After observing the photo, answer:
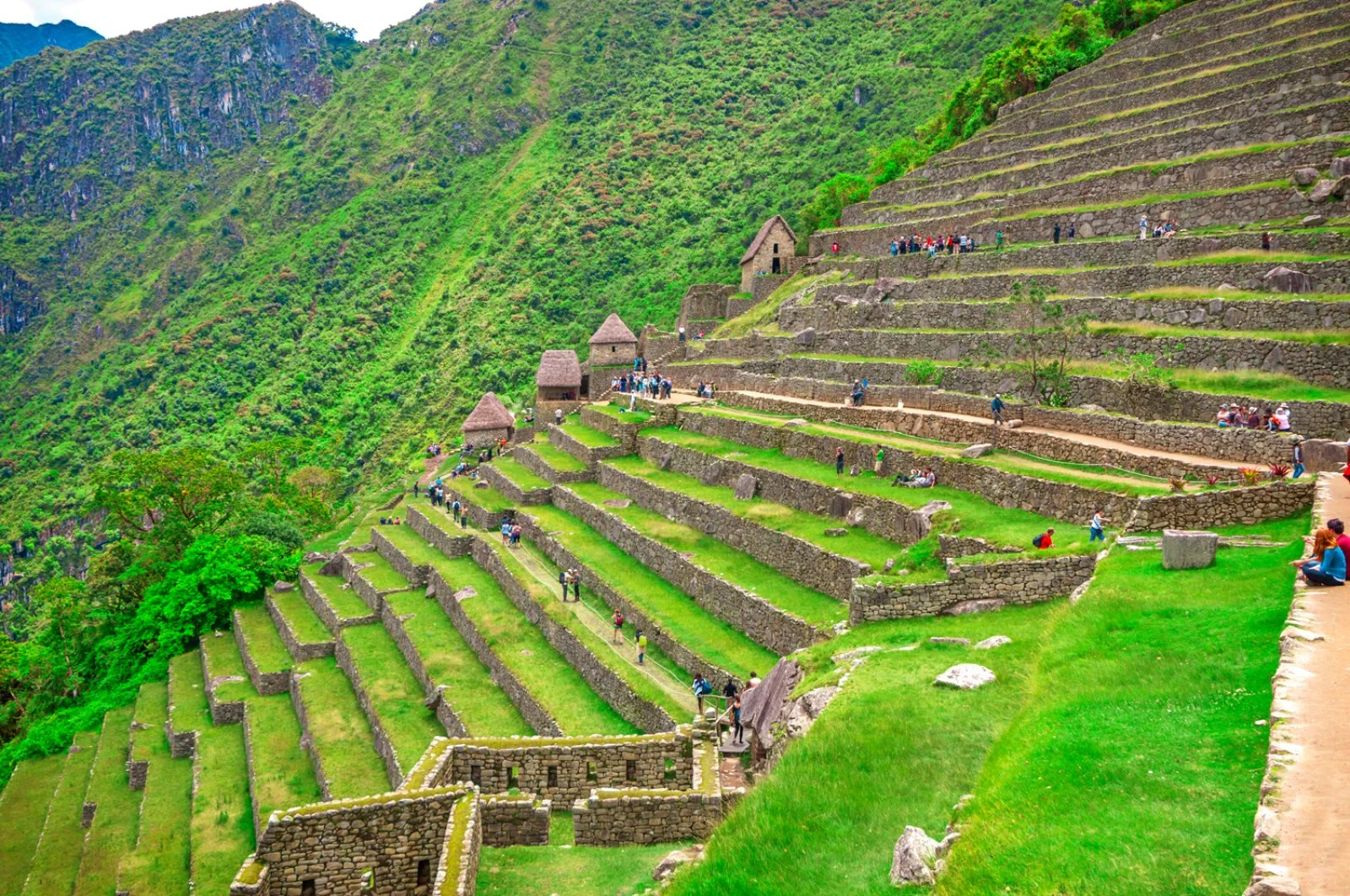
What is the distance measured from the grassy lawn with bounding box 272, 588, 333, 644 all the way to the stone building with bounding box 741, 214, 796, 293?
84.5ft

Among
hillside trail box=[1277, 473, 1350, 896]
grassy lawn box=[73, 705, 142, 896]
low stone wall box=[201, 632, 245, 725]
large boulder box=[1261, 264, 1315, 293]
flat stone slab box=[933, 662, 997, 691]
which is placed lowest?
grassy lawn box=[73, 705, 142, 896]

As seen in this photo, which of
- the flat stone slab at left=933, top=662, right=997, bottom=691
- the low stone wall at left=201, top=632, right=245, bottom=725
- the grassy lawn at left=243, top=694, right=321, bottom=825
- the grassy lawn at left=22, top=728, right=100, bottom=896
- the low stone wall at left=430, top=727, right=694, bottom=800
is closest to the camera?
the flat stone slab at left=933, top=662, right=997, bottom=691

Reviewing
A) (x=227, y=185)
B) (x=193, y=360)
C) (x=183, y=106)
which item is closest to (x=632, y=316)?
(x=193, y=360)

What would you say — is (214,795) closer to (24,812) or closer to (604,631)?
(24,812)

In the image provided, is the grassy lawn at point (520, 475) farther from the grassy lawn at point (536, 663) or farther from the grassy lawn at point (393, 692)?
the grassy lawn at point (393, 692)

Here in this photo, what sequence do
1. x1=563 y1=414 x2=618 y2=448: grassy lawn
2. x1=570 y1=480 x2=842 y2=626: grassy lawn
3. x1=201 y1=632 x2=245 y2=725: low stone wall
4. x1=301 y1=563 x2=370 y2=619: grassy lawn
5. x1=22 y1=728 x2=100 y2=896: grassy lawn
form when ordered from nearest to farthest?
1. x1=570 y1=480 x2=842 y2=626: grassy lawn
2. x1=22 y1=728 x2=100 y2=896: grassy lawn
3. x1=201 y1=632 x2=245 y2=725: low stone wall
4. x1=301 y1=563 x2=370 y2=619: grassy lawn
5. x1=563 y1=414 x2=618 y2=448: grassy lawn

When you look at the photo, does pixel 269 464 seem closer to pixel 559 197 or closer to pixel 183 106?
pixel 559 197

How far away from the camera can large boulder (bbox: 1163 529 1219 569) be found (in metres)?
12.7

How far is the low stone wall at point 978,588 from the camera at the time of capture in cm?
1442

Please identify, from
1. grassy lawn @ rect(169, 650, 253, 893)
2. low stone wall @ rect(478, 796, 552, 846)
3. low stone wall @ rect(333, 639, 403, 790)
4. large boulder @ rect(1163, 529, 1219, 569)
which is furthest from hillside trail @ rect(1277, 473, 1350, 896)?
grassy lawn @ rect(169, 650, 253, 893)

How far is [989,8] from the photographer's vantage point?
70000 mm

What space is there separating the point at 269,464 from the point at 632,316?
78.1 feet

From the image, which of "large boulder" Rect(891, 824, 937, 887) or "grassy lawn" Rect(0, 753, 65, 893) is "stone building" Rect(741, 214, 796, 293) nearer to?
"grassy lawn" Rect(0, 753, 65, 893)

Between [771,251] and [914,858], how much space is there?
145 ft
